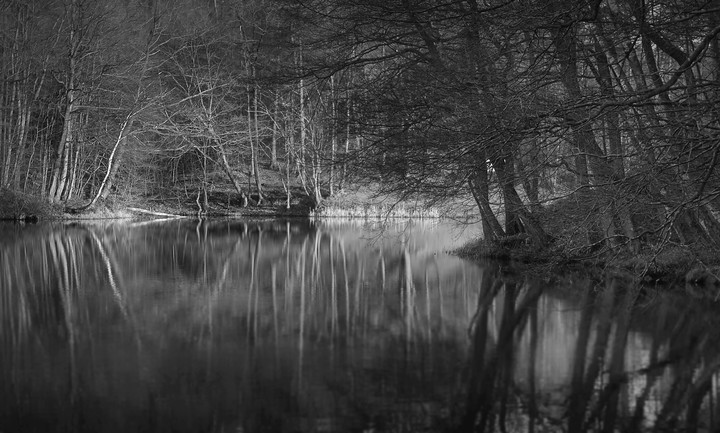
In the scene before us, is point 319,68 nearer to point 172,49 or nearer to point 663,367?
point 663,367

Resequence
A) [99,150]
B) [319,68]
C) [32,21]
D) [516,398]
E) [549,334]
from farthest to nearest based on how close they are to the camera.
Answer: [99,150] < [32,21] < [319,68] < [549,334] < [516,398]

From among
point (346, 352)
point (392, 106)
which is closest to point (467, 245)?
point (392, 106)

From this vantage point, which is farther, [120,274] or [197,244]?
[197,244]

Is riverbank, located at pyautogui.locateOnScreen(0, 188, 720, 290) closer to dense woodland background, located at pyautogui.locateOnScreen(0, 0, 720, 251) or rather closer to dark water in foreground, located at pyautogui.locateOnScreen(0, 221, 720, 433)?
dense woodland background, located at pyautogui.locateOnScreen(0, 0, 720, 251)

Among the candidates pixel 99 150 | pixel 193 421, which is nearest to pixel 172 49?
pixel 99 150

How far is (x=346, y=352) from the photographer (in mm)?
7246

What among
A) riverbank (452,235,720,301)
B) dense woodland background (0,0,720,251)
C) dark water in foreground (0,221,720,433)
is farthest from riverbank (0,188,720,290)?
dark water in foreground (0,221,720,433)

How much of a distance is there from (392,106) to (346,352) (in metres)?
5.82

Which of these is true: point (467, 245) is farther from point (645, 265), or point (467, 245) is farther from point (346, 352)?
point (346, 352)

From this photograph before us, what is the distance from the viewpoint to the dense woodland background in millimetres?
6898

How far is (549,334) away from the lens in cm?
830

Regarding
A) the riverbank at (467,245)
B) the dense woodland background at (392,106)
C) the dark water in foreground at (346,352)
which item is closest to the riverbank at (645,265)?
the riverbank at (467,245)

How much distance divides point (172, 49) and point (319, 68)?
22071mm

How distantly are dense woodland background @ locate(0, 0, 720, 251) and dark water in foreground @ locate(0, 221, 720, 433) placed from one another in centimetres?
112
